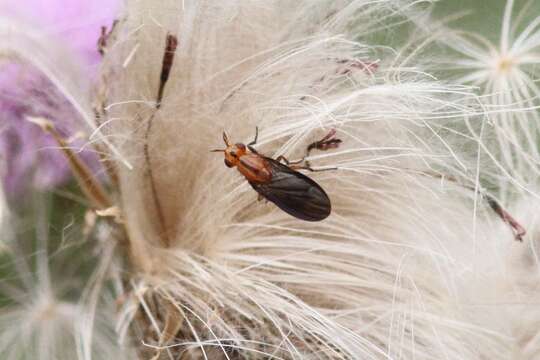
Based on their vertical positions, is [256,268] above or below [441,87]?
below

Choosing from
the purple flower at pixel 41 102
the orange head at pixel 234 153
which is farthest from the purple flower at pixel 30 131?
the orange head at pixel 234 153

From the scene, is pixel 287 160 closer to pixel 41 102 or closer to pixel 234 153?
pixel 234 153

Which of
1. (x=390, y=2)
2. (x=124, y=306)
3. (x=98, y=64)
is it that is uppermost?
(x=390, y=2)

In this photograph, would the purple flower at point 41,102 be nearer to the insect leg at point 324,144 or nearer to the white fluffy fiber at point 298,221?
the white fluffy fiber at point 298,221

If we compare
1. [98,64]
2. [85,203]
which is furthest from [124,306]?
[98,64]

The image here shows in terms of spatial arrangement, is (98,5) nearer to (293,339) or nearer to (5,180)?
(5,180)

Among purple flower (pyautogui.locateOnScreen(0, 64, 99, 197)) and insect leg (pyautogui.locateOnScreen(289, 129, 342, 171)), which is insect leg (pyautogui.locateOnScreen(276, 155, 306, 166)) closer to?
insect leg (pyautogui.locateOnScreen(289, 129, 342, 171))
